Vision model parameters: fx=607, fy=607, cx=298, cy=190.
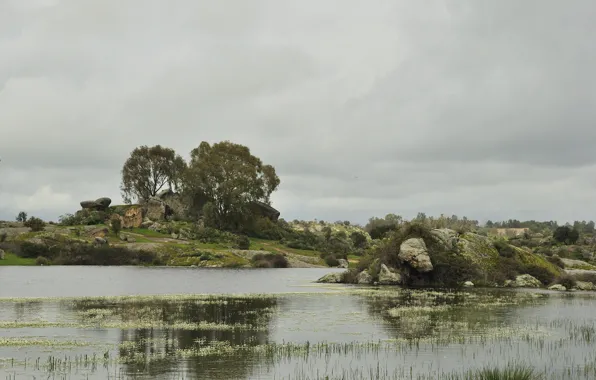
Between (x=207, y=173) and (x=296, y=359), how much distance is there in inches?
5784

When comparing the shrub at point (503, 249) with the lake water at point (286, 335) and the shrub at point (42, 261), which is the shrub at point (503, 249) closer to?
the lake water at point (286, 335)

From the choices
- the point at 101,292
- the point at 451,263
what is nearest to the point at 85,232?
the point at 101,292

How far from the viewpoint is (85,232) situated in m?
140

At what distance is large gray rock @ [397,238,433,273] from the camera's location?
78.2m

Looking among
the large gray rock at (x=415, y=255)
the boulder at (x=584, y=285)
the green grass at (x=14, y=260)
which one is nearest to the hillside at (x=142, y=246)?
the green grass at (x=14, y=260)

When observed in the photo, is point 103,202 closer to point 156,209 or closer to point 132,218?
point 156,209

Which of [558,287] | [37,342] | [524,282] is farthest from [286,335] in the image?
[524,282]

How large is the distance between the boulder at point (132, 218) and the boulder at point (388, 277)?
9280 centimetres

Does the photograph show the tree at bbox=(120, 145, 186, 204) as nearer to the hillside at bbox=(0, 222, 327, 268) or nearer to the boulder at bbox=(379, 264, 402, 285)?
the hillside at bbox=(0, 222, 327, 268)

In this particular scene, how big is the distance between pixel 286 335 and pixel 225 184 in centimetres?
13750

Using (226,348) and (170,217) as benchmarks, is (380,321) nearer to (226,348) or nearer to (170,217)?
(226,348)

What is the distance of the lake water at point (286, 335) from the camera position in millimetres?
25625

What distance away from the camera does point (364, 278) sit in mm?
85312

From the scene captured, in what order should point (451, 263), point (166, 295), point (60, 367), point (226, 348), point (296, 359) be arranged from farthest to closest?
1. point (451, 263)
2. point (166, 295)
3. point (226, 348)
4. point (296, 359)
5. point (60, 367)
